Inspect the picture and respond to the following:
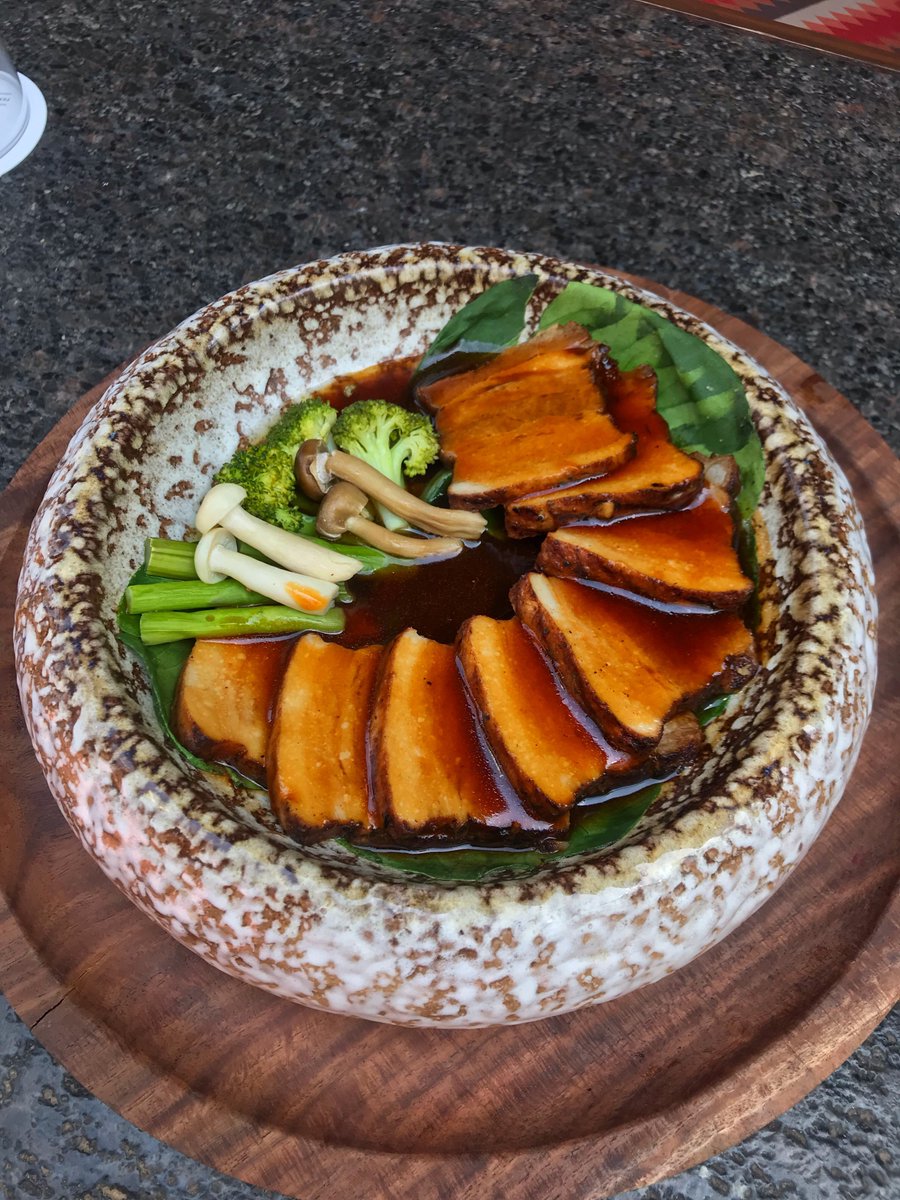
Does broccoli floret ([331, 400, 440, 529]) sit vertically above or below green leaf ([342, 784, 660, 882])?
above

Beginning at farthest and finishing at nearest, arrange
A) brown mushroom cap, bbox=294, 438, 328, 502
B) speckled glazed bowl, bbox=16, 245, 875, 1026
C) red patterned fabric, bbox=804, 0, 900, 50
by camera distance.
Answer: red patterned fabric, bbox=804, 0, 900, 50
brown mushroom cap, bbox=294, 438, 328, 502
speckled glazed bowl, bbox=16, 245, 875, 1026

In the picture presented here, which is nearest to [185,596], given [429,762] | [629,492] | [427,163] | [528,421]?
[429,762]

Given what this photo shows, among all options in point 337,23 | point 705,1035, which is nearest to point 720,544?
point 705,1035

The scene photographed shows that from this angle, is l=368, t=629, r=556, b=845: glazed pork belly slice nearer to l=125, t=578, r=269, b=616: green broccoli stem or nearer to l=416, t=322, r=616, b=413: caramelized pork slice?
l=125, t=578, r=269, b=616: green broccoli stem

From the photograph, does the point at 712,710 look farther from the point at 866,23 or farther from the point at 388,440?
the point at 866,23

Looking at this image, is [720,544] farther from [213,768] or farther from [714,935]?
[213,768]

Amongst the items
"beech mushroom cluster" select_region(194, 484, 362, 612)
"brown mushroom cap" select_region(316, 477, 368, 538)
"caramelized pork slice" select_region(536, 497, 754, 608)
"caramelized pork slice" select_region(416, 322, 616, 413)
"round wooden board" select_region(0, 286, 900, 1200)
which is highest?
"caramelized pork slice" select_region(416, 322, 616, 413)

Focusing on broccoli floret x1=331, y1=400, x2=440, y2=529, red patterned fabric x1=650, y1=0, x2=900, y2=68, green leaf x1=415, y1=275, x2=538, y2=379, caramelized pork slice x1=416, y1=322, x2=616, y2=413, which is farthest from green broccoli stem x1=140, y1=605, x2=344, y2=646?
red patterned fabric x1=650, y1=0, x2=900, y2=68
